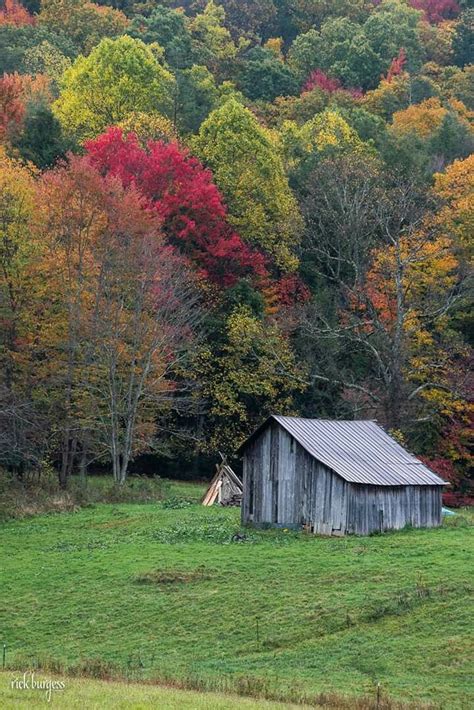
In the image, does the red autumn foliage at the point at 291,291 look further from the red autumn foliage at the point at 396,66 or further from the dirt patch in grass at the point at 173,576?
the red autumn foliage at the point at 396,66

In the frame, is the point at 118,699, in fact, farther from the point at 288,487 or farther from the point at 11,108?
the point at 11,108

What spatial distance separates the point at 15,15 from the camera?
135 metres

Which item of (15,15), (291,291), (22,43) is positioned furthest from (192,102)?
(15,15)

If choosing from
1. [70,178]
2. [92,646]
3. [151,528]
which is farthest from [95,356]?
[92,646]

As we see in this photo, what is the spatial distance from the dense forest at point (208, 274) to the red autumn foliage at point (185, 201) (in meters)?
0.14

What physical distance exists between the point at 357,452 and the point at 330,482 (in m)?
2.97

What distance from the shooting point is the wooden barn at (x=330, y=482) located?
4372 centimetres

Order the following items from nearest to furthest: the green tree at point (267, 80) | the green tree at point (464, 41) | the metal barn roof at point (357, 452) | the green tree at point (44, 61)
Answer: the metal barn roof at point (357, 452) → the green tree at point (44, 61) → the green tree at point (267, 80) → the green tree at point (464, 41)

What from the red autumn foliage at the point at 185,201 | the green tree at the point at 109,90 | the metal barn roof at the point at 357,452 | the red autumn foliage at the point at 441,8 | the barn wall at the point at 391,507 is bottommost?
the barn wall at the point at 391,507

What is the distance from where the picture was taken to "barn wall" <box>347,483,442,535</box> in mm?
43469

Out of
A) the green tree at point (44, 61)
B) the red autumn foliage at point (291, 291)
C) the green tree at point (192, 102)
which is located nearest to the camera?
the red autumn foliage at point (291, 291)

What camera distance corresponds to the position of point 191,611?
1312 inches

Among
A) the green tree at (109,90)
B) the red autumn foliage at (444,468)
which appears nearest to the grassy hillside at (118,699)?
the red autumn foliage at (444,468)

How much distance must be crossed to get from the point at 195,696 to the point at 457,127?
8050 centimetres
